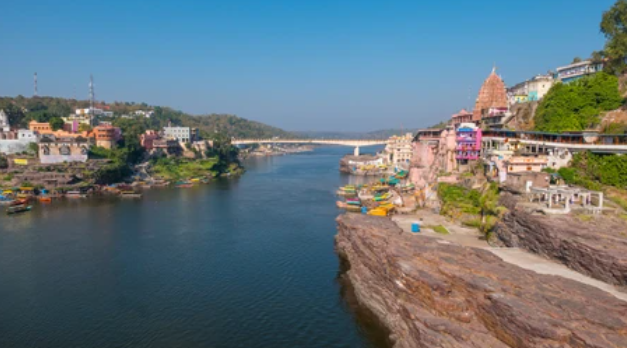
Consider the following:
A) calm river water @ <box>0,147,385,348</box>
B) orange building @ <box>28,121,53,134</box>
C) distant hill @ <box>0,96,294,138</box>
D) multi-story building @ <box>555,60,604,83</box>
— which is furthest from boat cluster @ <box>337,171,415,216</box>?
distant hill @ <box>0,96,294,138</box>

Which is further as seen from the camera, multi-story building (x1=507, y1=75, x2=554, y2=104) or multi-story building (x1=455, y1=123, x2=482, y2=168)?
multi-story building (x1=507, y1=75, x2=554, y2=104)

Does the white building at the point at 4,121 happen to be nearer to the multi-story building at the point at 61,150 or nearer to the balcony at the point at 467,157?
the multi-story building at the point at 61,150

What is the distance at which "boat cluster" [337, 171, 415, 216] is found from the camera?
1357 inches

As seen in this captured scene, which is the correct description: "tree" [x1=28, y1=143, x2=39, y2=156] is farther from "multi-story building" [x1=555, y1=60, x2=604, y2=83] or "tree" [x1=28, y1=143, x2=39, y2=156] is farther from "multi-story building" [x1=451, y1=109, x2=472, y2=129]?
"multi-story building" [x1=555, y1=60, x2=604, y2=83]

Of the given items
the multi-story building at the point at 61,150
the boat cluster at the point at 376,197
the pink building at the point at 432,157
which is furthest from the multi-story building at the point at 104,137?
the pink building at the point at 432,157

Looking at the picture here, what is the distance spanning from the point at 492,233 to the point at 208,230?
18.5 m

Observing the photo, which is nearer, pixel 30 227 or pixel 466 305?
pixel 466 305

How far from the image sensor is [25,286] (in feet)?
66.6

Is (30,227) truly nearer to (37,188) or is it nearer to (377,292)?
(37,188)

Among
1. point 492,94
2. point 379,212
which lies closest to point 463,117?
point 492,94

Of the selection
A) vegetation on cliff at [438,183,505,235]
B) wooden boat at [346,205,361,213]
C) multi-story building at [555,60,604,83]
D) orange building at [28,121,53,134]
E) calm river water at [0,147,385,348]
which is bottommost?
calm river water at [0,147,385,348]

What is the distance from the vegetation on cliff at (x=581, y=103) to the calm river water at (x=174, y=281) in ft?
54.7

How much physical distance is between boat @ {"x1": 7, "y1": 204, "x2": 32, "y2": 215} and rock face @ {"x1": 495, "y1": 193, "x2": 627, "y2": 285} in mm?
36033

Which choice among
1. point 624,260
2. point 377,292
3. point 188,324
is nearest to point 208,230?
point 188,324
